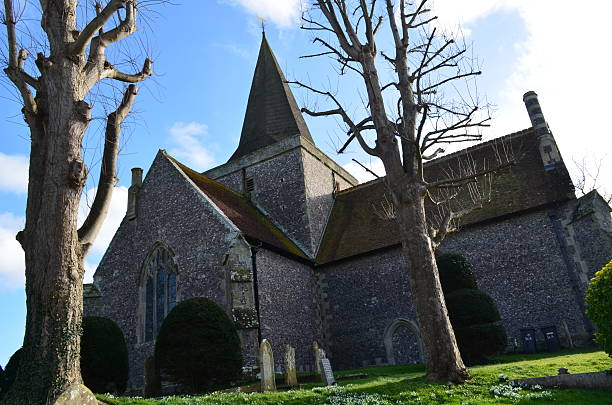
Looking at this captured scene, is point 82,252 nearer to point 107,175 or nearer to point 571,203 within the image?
point 107,175

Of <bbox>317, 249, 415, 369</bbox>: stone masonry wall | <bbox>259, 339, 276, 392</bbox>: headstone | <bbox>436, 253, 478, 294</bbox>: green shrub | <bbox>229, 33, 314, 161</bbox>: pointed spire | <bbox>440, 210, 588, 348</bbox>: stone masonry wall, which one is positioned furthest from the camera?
<bbox>229, 33, 314, 161</bbox>: pointed spire

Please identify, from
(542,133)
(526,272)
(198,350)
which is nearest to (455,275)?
(526,272)

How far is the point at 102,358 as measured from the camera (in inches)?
444

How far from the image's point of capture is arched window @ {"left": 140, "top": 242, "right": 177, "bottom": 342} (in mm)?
14867

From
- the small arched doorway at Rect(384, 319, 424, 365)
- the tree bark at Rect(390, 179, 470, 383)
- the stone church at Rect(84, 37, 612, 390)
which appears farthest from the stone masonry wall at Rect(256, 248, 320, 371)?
the tree bark at Rect(390, 179, 470, 383)

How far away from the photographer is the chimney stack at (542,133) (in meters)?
15.1

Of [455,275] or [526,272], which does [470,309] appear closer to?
[455,275]

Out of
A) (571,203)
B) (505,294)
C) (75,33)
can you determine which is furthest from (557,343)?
(75,33)

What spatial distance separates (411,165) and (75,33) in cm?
671

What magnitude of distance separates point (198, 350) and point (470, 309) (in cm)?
647

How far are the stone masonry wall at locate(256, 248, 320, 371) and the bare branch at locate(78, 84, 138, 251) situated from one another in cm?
769

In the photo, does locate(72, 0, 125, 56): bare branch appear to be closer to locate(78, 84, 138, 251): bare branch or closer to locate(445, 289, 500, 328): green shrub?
locate(78, 84, 138, 251): bare branch

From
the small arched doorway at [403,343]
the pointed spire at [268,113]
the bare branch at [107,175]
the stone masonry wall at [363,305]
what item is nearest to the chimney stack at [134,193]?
the pointed spire at [268,113]

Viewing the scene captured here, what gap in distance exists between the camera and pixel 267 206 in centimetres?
1972
